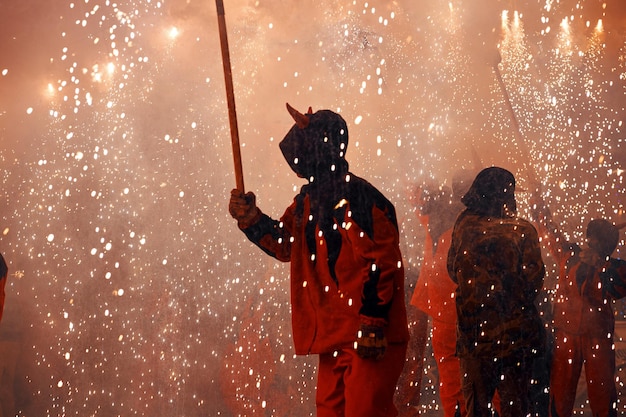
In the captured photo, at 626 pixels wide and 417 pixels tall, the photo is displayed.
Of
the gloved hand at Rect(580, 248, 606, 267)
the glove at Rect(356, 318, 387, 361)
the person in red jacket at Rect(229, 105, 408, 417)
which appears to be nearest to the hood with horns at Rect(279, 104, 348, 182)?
the person in red jacket at Rect(229, 105, 408, 417)

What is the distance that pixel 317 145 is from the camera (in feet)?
10.6

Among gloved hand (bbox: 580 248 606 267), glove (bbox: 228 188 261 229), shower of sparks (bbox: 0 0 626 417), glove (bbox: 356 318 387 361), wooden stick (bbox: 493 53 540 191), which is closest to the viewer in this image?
glove (bbox: 356 318 387 361)

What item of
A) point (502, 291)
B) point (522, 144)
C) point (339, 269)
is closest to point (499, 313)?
point (502, 291)

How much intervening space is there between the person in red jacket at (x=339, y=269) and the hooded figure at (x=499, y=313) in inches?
27.8

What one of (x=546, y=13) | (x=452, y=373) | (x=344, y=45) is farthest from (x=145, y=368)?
(x=546, y=13)

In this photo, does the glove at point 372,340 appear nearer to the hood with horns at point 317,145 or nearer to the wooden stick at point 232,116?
the hood with horns at point 317,145

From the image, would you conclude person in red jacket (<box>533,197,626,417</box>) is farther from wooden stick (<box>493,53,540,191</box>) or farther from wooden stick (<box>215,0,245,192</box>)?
wooden stick (<box>215,0,245,192</box>)

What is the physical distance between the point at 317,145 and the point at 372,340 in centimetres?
78

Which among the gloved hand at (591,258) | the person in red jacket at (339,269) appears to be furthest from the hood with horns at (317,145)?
the gloved hand at (591,258)

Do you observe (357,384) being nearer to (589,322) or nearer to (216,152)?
(589,322)

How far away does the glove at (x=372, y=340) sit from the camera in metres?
2.90

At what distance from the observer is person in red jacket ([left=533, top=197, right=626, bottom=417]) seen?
15.4 feet

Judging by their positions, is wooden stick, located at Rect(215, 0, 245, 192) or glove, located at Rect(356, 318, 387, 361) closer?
glove, located at Rect(356, 318, 387, 361)

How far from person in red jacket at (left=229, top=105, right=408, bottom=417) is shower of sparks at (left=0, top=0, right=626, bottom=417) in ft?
7.50
